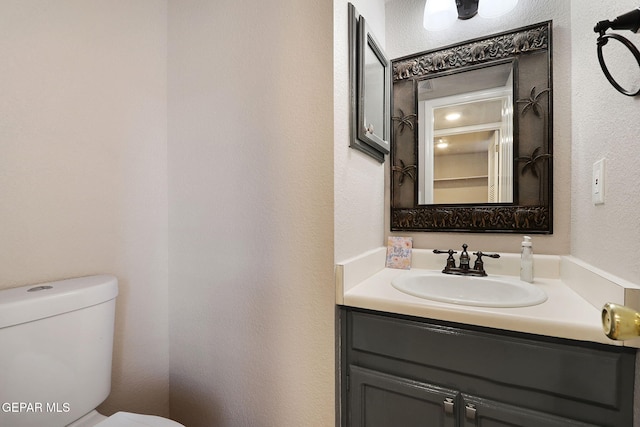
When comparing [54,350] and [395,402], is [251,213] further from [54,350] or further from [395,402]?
[395,402]

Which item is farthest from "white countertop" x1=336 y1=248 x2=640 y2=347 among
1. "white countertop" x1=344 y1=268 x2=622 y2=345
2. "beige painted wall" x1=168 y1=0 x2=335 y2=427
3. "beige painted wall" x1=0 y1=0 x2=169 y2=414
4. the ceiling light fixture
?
the ceiling light fixture

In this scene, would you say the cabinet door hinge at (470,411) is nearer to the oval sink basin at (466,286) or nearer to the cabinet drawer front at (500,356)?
the cabinet drawer front at (500,356)

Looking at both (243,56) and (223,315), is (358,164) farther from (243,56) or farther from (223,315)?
(223,315)

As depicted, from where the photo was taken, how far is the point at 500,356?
744 mm

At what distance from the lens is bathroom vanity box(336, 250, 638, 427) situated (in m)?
0.66

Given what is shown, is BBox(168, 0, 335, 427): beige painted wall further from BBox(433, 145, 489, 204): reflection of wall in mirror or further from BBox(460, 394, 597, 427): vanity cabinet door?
BBox(433, 145, 489, 204): reflection of wall in mirror

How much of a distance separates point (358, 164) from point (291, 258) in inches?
18.2

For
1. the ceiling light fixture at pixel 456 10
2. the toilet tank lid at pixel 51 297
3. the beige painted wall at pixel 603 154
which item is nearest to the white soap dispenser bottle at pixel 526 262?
the beige painted wall at pixel 603 154

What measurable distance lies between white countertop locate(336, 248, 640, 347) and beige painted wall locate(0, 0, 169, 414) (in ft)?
3.00

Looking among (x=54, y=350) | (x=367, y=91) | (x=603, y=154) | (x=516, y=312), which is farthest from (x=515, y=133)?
(x=54, y=350)

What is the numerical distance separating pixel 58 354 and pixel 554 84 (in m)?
1.99

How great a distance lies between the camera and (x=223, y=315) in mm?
1148

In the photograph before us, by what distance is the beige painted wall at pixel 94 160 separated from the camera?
2.84ft

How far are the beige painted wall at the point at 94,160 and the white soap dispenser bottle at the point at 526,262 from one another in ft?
5.09
